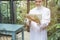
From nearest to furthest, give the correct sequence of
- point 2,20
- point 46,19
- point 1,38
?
point 1,38 → point 46,19 → point 2,20

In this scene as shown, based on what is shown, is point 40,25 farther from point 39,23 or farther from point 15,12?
point 15,12

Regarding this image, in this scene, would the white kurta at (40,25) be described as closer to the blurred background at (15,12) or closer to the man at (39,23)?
the man at (39,23)

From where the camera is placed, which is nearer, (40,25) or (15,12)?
(40,25)

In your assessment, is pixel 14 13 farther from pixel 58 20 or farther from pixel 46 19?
pixel 46 19

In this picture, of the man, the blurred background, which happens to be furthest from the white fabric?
the blurred background

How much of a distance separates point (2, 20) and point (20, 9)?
1.16m

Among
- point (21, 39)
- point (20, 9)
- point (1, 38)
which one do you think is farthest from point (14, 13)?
point (1, 38)

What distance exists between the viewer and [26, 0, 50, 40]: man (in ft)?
6.72

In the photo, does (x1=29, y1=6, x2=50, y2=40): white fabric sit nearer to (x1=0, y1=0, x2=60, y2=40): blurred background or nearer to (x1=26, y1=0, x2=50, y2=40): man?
(x1=26, y1=0, x2=50, y2=40): man

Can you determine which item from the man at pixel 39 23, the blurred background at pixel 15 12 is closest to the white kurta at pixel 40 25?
the man at pixel 39 23

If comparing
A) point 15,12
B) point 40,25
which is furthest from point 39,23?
point 15,12

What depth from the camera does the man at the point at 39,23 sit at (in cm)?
205

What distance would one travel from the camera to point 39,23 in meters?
2.04

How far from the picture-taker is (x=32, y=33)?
2.18 metres
